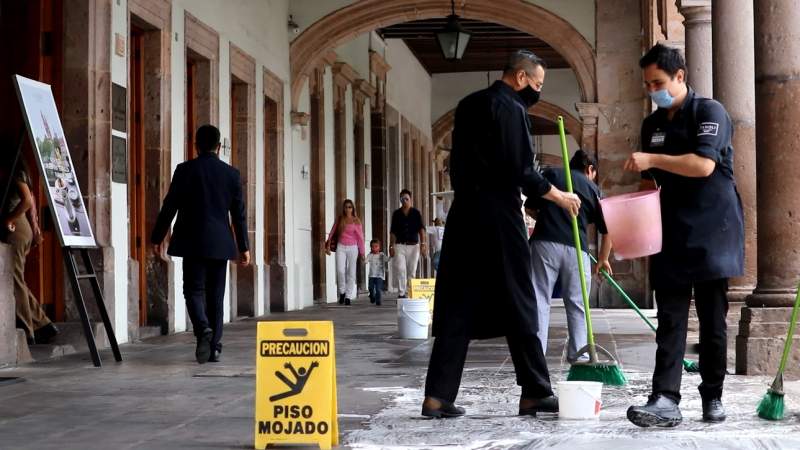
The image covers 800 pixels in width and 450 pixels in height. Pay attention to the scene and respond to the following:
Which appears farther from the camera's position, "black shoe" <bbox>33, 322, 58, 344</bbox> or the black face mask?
"black shoe" <bbox>33, 322, 58, 344</bbox>

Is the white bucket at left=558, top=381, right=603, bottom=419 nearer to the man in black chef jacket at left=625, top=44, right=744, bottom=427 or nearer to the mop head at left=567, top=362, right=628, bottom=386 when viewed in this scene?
the man in black chef jacket at left=625, top=44, right=744, bottom=427

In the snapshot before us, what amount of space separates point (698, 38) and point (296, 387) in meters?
8.82

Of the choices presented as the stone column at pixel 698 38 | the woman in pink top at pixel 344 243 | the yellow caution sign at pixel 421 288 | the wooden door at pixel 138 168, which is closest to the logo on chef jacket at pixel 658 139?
the yellow caution sign at pixel 421 288

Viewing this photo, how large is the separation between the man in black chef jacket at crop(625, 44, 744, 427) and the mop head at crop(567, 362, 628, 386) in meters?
1.50

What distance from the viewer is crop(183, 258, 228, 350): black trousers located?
9.52 m

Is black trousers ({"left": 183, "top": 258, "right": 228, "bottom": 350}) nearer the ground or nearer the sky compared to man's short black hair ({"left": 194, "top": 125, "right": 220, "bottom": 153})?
nearer the ground

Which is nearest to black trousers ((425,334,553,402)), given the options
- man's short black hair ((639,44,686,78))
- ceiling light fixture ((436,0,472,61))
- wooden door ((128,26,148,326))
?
man's short black hair ((639,44,686,78))

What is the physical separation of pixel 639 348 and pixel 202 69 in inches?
254

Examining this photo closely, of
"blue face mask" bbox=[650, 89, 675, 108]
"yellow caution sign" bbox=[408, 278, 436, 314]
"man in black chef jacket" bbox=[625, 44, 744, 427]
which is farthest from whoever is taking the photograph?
"yellow caution sign" bbox=[408, 278, 436, 314]

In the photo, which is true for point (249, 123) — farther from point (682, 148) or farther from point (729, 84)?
point (682, 148)

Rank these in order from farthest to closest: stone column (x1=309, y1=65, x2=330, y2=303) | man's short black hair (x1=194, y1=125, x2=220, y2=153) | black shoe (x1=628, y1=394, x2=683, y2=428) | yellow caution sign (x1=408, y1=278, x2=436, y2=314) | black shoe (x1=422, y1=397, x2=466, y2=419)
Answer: stone column (x1=309, y1=65, x2=330, y2=303)
yellow caution sign (x1=408, y1=278, x2=436, y2=314)
man's short black hair (x1=194, y1=125, x2=220, y2=153)
black shoe (x1=422, y1=397, x2=466, y2=419)
black shoe (x1=628, y1=394, x2=683, y2=428)

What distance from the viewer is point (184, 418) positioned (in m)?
6.36

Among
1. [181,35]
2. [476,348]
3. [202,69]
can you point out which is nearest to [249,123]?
[202,69]

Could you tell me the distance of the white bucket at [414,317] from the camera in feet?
39.8
